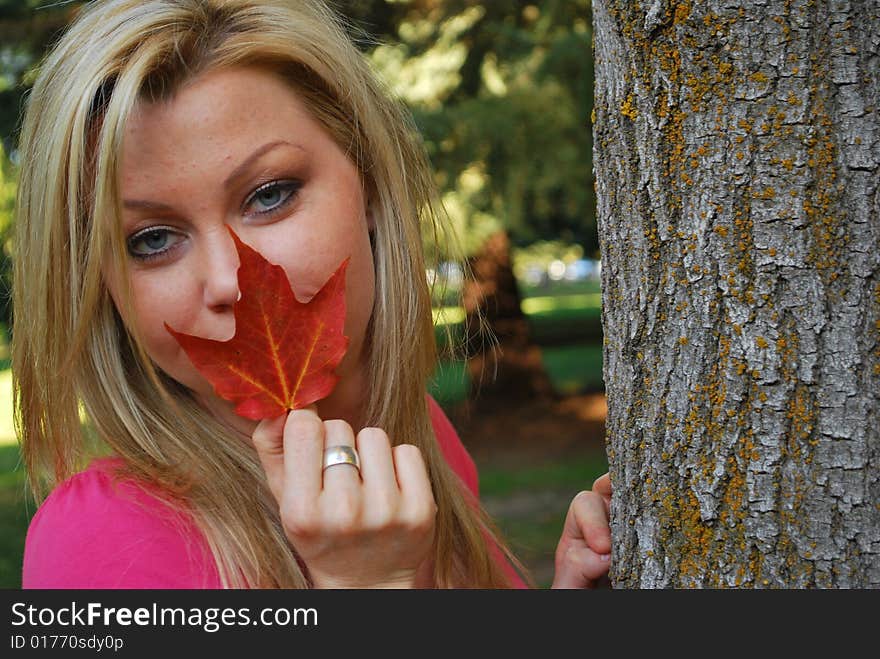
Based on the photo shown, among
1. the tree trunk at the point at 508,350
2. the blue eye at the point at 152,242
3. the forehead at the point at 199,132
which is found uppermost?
the forehead at the point at 199,132

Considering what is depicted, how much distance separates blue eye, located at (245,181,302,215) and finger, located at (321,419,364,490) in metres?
0.41

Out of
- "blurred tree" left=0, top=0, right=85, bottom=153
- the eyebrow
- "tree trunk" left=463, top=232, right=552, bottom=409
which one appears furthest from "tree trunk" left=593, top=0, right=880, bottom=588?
"tree trunk" left=463, top=232, right=552, bottom=409

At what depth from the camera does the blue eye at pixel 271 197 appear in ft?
4.66

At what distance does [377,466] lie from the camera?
1240mm

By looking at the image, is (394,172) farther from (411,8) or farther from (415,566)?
(411,8)

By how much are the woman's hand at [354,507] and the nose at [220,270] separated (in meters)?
0.23

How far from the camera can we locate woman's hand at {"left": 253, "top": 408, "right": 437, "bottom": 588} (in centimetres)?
120

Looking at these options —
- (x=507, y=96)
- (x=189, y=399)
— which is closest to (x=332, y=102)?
(x=189, y=399)

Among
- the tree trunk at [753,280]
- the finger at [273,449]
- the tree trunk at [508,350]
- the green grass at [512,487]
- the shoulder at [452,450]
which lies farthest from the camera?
the tree trunk at [508,350]

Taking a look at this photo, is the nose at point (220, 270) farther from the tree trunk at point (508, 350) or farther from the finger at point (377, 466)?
the tree trunk at point (508, 350)

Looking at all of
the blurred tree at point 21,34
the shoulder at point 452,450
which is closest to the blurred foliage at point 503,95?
the blurred tree at point 21,34

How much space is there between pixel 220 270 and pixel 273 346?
0.16 metres

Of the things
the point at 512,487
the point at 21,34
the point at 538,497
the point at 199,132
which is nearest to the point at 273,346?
the point at 199,132

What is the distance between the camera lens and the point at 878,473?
113 centimetres
